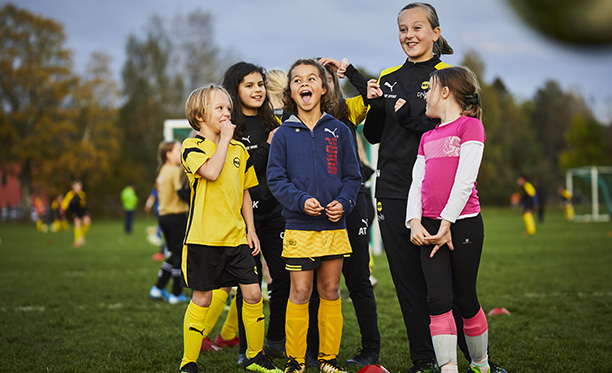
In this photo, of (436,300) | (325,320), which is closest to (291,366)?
(325,320)

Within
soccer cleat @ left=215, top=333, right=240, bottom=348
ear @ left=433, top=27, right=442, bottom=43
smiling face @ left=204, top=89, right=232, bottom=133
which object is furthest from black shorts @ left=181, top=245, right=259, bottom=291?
ear @ left=433, top=27, right=442, bottom=43

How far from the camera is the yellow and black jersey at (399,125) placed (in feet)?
11.3

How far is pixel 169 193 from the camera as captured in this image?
22.5ft

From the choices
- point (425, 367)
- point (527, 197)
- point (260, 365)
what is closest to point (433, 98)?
point (425, 367)

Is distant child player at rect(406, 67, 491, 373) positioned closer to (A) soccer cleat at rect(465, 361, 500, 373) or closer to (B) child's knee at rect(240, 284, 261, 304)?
(A) soccer cleat at rect(465, 361, 500, 373)

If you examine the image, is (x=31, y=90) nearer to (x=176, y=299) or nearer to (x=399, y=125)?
(x=176, y=299)

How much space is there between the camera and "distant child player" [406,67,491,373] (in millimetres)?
2994

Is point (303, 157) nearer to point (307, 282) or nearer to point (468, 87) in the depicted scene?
point (307, 282)

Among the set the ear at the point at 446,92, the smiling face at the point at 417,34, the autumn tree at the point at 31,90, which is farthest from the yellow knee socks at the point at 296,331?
the autumn tree at the point at 31,90

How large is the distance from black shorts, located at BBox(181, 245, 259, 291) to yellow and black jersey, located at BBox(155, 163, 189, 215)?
11.2ft

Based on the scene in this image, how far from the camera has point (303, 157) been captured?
11.2 ft

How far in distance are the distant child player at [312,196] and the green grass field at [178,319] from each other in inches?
17.6

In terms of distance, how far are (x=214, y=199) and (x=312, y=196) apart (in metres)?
0.60

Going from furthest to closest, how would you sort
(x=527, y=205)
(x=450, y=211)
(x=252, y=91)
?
(x=527, y=205) < (x=252, y=91) < (x=450, y=211)
